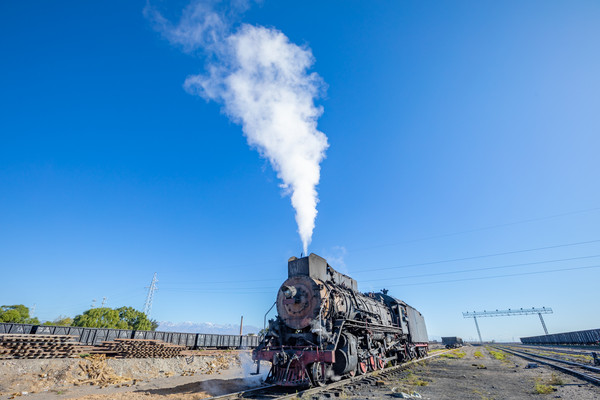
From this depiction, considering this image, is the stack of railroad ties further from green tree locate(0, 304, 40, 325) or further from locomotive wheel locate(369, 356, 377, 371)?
green tree locate(0, 304, 40, 325)

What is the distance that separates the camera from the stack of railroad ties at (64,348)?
11484mm

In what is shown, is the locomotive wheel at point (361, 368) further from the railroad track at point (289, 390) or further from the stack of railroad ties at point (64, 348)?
the stack of railroad ties at point (64, 348)

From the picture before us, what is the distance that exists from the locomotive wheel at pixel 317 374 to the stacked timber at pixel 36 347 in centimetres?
1199

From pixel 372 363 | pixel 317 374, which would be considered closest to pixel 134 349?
pixel 317 374

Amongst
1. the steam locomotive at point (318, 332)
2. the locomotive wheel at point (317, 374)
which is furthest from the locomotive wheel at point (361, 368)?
the locomotive wheel at point (317, 374)

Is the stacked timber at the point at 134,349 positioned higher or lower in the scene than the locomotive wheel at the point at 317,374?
higher

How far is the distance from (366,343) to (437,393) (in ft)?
12.2

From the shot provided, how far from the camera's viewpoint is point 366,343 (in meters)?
11.8

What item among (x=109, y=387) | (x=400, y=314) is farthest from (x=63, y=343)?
(x=400, y=314)

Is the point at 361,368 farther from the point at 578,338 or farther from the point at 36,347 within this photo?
the point at 578,338

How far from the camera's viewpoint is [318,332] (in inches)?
361

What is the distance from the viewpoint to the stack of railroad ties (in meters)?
11.5

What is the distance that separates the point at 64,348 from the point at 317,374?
1227cm

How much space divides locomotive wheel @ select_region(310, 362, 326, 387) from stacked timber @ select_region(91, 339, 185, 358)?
38.2 feet
